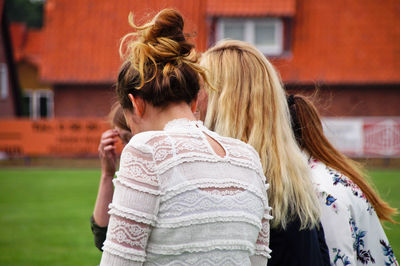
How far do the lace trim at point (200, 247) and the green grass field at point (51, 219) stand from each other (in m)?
2.48

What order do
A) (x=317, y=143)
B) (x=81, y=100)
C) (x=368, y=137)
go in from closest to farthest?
(x=317, y=143) → (x=368, y=137) → (x=81, y=100)

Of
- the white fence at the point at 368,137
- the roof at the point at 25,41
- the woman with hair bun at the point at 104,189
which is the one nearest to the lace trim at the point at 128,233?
the woman with hair bun at the point at 104,189

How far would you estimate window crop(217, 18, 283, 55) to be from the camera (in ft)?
83.5

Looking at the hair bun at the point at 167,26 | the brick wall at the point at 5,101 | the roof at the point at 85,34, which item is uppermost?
the hair bun at the point at 167,26

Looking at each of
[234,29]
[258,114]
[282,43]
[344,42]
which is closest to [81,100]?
[234,29]

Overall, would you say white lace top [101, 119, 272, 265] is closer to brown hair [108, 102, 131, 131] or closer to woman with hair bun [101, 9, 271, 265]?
woman with hair bun [101, 9, 271, 265]

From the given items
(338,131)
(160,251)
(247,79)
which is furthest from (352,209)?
(338,131)

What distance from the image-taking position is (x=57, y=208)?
11422 millimetres

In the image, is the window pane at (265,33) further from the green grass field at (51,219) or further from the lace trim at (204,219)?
the lace trim at (204,219)

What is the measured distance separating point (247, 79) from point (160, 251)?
115cm

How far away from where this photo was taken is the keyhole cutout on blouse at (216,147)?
1.99m

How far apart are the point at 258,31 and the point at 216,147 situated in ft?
79.6

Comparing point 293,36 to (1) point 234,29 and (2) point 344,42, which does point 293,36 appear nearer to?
(2) point 344,42

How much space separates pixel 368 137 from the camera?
70.4 ft
